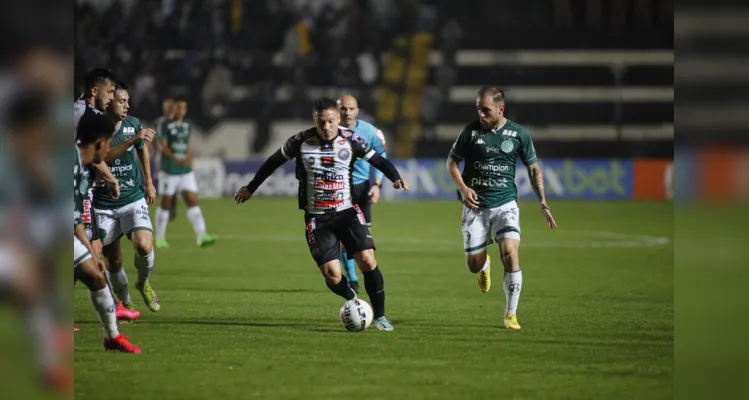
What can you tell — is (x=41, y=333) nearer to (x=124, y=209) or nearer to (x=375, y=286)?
(x=375, y=286)

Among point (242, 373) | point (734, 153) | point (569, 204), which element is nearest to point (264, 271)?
point (242, 373)

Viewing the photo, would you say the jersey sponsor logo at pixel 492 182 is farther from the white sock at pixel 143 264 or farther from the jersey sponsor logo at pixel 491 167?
the white sock at pixel 143 264

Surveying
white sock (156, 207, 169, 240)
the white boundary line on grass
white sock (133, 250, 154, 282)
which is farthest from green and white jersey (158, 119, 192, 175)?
white sock (133, 250, 154, 282)

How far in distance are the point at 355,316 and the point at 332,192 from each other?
3.87ft

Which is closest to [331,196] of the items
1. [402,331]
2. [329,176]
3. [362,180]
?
[329,176]

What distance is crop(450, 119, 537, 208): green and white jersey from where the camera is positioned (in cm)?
1093

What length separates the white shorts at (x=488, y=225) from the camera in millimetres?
10789

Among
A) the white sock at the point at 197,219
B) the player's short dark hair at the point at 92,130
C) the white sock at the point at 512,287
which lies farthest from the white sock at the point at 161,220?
the player's short dark hair at the point at 92,130

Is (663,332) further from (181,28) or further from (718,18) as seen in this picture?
(181,28)

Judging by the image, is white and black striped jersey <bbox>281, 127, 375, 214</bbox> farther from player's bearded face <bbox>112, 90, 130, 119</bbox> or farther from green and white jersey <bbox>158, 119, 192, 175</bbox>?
green and white jersey <bbox>158, 119, 192, 175</bbox>

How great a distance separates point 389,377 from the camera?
26.2 feet

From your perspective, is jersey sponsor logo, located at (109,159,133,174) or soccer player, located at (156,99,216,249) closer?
jersey sponsor logo, located at (109,159,133,174)

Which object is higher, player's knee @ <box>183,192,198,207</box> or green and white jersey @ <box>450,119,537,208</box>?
green and white jersey @ <box>450,119,537,208</box>

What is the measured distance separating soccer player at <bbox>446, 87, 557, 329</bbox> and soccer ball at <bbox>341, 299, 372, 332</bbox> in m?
1.43
